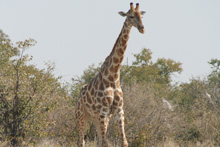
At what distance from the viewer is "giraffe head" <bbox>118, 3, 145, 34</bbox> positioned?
7.54 metres

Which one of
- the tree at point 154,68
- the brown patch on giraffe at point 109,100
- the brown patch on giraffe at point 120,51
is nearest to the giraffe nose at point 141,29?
the brown patch on giraffe at point 120,51

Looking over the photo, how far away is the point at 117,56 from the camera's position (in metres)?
8.52

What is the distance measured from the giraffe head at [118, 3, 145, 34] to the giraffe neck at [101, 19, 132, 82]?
0.52 feet

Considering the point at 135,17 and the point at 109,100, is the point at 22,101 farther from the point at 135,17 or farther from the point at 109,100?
the point at 135,17

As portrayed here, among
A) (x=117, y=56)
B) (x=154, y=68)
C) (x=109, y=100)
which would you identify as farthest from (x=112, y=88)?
(x=154, y=68)

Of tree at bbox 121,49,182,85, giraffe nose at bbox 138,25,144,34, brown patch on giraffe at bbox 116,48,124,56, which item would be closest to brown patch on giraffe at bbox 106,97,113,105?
brown patch on giraffe at bbox 116,48,124,56

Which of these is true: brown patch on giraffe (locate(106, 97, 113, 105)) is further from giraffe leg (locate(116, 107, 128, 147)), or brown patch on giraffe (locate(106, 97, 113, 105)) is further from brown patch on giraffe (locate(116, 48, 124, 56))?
brown patch on giraffe (locate(116, 48, 124, 56))

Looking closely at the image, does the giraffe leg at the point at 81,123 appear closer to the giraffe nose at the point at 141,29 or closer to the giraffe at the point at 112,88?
the giraffe at the point at 112,88

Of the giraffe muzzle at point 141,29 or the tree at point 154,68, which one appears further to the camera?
the tree at point 154,68

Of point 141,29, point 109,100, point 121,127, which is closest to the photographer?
point 141,29

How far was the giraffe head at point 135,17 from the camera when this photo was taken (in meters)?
7.54

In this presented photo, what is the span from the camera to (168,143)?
36.1 ft

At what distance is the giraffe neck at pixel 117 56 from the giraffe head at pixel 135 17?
0.52 feet

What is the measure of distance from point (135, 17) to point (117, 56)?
1076 mm
